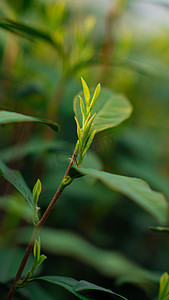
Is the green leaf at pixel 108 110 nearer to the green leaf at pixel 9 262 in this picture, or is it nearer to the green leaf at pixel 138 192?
the green leaf at pixel 138 192

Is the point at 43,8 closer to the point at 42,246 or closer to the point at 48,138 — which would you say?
the point at 48,138

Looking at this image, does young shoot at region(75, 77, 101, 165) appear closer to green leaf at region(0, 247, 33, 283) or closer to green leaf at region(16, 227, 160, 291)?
green leaf at region(0, 247, 33, 283)

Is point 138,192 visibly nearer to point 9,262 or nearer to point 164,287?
point 164,287

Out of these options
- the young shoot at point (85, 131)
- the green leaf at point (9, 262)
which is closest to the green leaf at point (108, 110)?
the young shoot at point (85, 131)

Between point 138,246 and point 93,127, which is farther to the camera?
point 138,246

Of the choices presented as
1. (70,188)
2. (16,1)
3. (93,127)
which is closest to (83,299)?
(93,127)

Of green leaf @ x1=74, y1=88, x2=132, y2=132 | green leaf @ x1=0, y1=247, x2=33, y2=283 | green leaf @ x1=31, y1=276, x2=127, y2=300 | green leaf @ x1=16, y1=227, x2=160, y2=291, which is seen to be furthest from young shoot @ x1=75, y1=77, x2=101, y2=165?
green leaf @ x1=16, y1=227, x2=160, y2=291

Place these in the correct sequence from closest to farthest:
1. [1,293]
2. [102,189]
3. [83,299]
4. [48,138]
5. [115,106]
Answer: [83,299], [115,106], [1,293], [48,138], [102,189]
